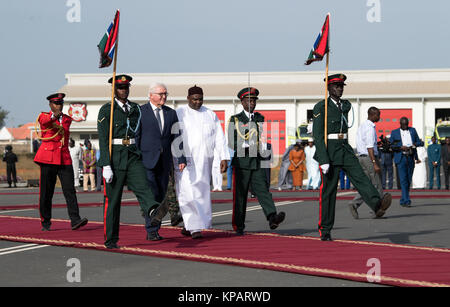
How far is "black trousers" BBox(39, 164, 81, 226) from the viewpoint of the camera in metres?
11.5

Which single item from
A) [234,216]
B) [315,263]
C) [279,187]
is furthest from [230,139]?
[279,187]

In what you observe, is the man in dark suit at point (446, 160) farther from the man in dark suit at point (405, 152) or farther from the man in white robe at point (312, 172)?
the man in dark suit at point (405, 152)

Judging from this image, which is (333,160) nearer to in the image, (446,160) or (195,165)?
(195,165)

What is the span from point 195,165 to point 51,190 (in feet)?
8.24

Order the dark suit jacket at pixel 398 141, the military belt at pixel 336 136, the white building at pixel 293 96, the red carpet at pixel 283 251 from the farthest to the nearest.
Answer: the white building at pixel 293 96
the dark suit jacket at pixel 398 141
the military belt at pixel 336 136
the red carpet at pixel 283 251

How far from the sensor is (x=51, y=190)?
11664 millimetres

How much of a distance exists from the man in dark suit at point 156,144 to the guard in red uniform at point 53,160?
191cm

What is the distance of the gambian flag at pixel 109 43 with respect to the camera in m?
9.33

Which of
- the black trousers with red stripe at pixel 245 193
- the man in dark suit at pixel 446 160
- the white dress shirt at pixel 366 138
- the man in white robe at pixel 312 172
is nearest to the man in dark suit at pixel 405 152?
the white dress shirt at pixel 366 138

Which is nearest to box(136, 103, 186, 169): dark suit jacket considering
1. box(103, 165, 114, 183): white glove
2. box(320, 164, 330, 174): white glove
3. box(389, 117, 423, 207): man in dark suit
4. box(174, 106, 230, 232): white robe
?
box(174, 106, 230, 232): white robe

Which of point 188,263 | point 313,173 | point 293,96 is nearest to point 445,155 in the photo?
point 313,173

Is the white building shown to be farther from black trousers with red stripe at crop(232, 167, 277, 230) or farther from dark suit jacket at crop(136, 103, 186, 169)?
dark suit jacket at crop(136, 103, 186, 169)

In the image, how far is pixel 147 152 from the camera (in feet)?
32.4

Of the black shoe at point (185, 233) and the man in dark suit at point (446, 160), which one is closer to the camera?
the black shoe at point (185, 233)
